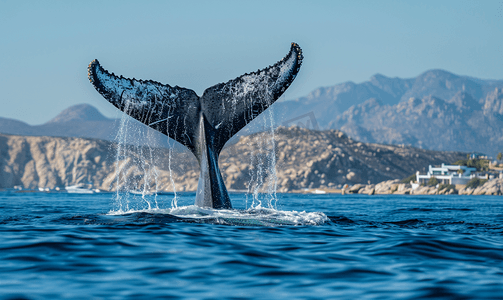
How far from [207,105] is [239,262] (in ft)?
15.9

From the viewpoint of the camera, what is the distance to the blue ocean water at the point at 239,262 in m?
4.96

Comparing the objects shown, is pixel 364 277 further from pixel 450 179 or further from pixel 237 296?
pixel 450 179

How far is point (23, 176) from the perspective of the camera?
Result: 398ft

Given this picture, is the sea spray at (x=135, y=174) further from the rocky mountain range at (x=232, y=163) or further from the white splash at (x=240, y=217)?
the rocky mountain range at (x=232, y=163)

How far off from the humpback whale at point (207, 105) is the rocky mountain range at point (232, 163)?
8867 centimetres

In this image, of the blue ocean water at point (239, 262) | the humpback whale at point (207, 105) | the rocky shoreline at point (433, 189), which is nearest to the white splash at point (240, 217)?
the blue ocean water at point (239, 262)

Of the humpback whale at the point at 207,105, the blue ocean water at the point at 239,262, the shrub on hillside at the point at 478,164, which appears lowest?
the blue ocean water at the point at 239,262

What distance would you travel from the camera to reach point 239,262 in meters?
6.34

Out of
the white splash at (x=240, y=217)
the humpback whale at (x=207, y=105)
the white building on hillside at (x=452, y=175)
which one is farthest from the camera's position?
the white building on hillside at (x=452, y=175)

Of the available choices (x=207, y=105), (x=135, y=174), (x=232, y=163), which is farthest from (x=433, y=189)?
(x=207, y=105)

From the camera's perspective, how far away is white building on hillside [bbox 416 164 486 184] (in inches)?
3501

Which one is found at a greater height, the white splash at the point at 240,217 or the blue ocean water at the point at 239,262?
the white splash at the point at 240,217

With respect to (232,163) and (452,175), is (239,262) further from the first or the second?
(232,163)

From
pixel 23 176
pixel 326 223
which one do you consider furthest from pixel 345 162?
pixel 326 223
